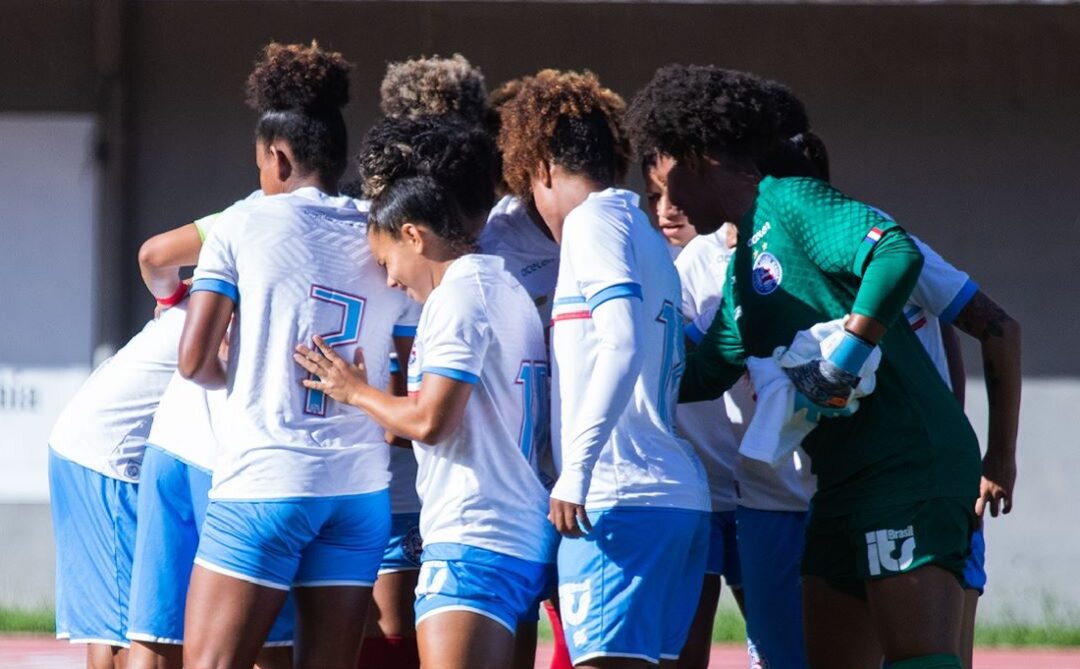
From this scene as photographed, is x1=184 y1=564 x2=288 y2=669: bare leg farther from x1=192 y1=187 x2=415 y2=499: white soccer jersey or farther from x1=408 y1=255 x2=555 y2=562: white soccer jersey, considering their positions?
x1=408 y1=255 x2=555 y2=562: white soccer jersey

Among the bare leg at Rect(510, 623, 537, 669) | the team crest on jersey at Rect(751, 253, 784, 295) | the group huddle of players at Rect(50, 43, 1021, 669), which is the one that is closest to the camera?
the group huddle of players at Rect(50, 43, 1021, 669)

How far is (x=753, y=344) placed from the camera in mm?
3678

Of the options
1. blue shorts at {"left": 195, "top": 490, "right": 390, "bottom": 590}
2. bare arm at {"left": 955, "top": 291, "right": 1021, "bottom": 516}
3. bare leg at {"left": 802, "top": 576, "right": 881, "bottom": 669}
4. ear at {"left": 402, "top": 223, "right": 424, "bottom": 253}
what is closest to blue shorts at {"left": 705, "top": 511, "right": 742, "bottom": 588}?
bare leg at {"left": 802, "top": 576, "right": 881, "bottom": 669}

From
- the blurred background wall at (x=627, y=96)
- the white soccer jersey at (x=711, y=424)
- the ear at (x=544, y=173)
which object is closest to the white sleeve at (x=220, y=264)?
the ear at (x=544, y=173)

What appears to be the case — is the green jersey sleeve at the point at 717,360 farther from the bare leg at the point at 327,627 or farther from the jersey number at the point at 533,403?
the bare leg at the point at 327,627

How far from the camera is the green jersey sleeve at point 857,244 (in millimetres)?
3332

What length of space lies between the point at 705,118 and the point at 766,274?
1.35ft

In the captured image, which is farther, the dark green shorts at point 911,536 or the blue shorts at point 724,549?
the blue shorts at point 724,549

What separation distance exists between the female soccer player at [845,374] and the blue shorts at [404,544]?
1.14 meters

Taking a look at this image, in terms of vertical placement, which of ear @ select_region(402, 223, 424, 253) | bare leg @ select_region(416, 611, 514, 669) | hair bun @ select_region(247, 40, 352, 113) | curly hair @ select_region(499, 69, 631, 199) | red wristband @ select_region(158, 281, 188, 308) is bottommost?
bare leg @ select_region(416, 611, 514, 669)

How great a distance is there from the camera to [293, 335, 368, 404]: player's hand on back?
3713mm

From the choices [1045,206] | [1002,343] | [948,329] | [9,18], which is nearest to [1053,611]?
[1045,206]

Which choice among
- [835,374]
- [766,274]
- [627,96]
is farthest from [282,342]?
[627,96]

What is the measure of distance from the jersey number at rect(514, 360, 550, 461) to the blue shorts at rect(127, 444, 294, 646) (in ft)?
3.17
